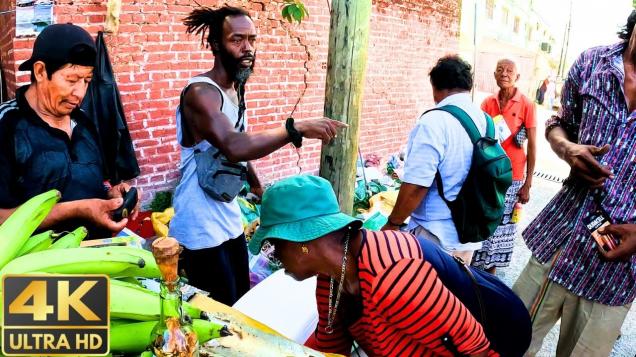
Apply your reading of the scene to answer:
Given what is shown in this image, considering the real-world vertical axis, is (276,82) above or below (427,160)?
above

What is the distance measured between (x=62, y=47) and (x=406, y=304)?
1636mm

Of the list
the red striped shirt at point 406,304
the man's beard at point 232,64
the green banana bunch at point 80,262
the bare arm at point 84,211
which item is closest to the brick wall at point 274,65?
the man's beard at point 232,64

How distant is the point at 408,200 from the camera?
2906 millimetres

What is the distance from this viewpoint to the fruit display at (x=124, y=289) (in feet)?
4.05

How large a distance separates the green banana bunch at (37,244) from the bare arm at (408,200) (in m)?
1.90

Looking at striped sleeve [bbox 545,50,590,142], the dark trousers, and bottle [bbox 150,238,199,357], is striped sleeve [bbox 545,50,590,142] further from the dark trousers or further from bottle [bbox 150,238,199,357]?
bottle [bbox 150,238,199,357]

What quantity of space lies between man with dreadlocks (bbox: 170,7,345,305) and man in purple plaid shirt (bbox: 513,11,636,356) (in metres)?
1.33

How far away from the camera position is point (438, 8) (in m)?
8.31

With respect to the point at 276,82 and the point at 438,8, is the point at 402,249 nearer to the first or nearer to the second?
the point at 276,82

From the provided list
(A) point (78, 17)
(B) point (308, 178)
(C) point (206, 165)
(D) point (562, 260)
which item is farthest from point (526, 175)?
(A) point (78, 17)

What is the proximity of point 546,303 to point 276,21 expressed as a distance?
4037 mm

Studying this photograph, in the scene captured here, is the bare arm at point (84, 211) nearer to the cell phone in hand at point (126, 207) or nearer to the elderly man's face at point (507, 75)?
the cell phone in hand at point (126, 207)

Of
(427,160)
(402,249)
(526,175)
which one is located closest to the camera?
(402,249)

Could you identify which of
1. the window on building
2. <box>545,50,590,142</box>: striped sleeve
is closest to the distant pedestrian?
<box>545,50,590,142</box>: striped sleeve
